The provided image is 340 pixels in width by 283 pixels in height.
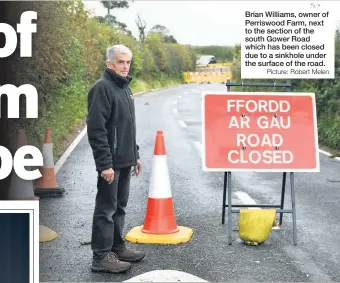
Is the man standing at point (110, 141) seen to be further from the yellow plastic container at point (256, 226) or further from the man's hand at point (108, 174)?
the yellow plastic container at point (256, 226)

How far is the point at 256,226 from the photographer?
6.37 metres

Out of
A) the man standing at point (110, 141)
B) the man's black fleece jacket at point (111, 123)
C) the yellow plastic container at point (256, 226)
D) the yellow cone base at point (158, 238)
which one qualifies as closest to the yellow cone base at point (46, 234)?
the yellow cone base at point (158, 238)

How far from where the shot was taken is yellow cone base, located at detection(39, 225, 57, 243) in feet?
21.4

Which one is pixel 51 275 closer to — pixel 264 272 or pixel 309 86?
pixel 264 272

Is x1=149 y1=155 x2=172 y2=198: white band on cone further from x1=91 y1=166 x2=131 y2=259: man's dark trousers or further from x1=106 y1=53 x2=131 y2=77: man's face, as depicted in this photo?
x1=106 y1=53 x2=131 y2=77: man's face

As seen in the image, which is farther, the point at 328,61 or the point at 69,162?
the point at 69,162

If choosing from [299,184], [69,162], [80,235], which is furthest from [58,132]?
[80,235]

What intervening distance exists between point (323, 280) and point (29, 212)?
7.77 ft

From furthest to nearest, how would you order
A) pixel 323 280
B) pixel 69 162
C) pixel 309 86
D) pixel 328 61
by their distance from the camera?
1. pixel 309 86
2. pixel 69 162
3. pixel 328 61
4. pixel 323 280

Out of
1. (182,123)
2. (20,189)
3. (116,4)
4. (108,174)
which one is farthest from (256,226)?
(116,4)

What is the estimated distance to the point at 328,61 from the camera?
29.9ft

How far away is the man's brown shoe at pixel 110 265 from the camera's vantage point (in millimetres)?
5426

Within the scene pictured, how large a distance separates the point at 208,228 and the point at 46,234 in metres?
1.68

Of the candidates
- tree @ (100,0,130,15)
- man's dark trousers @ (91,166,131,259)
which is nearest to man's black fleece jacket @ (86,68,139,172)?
man's dark trousers @ (91,166,131,259)
